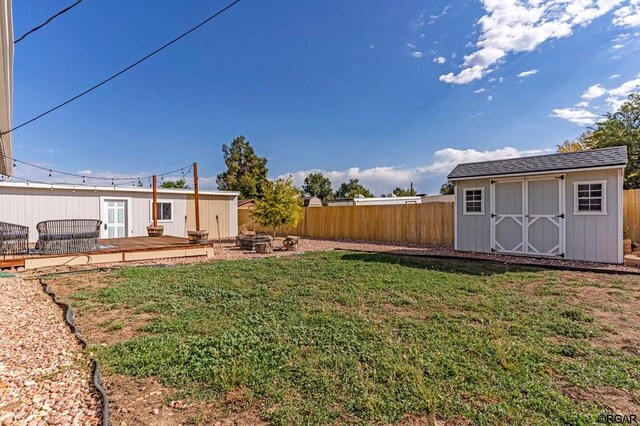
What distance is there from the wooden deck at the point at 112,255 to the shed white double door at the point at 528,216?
909cm

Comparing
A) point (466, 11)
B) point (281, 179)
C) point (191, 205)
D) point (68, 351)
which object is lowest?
point (68, 351)

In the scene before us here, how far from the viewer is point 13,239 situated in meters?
8.05

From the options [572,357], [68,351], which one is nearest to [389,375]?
[572,357]

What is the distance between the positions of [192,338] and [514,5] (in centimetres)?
982

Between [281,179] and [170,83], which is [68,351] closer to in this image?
[281,179]

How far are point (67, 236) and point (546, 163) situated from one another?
13000mm

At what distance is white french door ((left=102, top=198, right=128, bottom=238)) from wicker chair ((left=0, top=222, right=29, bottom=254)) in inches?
204

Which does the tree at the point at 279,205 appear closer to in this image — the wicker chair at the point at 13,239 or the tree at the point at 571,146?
the wicker chair at the point at 13,239

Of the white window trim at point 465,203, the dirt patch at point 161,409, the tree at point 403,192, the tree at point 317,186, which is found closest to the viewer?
the dirt patch at point 161,409

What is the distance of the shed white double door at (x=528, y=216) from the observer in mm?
8852

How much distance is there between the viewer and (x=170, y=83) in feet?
45.7

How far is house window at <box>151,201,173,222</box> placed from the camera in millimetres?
15116

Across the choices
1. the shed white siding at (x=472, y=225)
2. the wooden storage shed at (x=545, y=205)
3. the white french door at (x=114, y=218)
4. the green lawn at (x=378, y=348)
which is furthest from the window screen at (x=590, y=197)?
the white french door at (x=114, y=218)

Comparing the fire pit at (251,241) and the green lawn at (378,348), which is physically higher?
the fire pit at (251,241)
